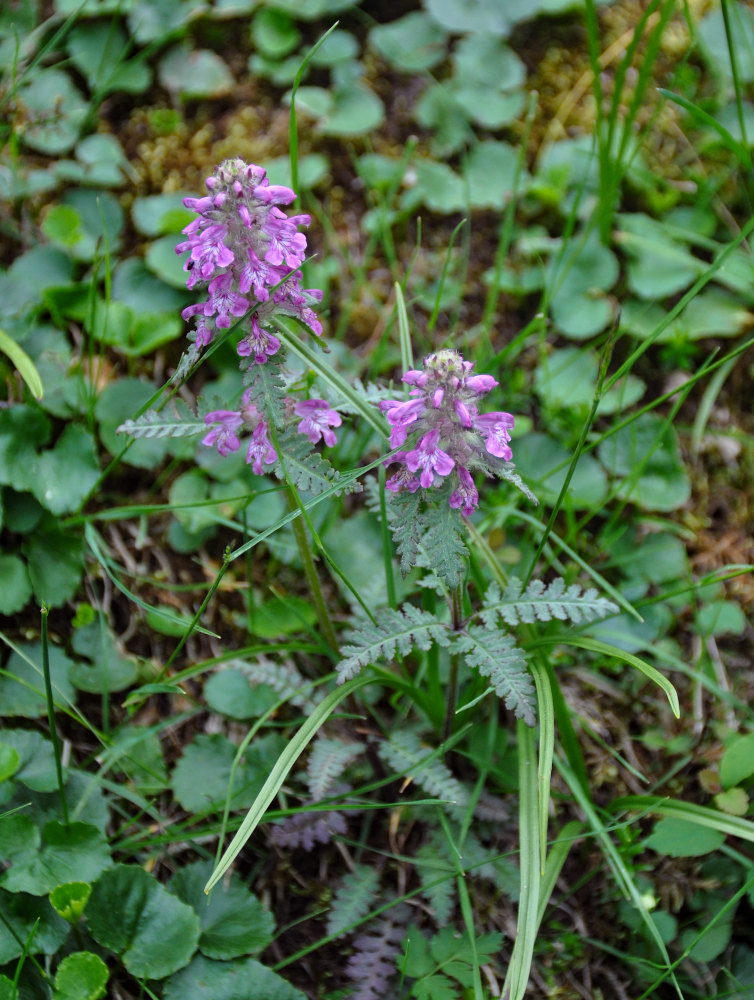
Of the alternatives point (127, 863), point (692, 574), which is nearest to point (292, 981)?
point (127, 863)

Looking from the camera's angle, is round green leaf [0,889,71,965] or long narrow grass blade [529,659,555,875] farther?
round green leaf [0,889,71,965]

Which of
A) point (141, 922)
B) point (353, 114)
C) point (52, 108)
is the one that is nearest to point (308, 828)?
point (141, 922)

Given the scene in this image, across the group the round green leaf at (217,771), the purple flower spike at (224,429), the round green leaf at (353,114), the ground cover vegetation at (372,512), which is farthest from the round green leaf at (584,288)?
the round green leaf at (217,771)

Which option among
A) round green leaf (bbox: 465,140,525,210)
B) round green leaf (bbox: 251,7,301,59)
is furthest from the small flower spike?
round green leaf (bbox: 251,7,301,59)

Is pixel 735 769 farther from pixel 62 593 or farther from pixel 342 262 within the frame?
pixel 342 262

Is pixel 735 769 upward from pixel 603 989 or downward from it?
upward

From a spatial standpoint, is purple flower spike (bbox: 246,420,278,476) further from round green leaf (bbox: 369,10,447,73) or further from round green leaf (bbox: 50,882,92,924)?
round green leaf (bbox: 369,10,447,73)

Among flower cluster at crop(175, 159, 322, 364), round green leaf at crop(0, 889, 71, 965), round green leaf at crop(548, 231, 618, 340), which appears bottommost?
round green leaf at crop(0, 889, 71, 965)
